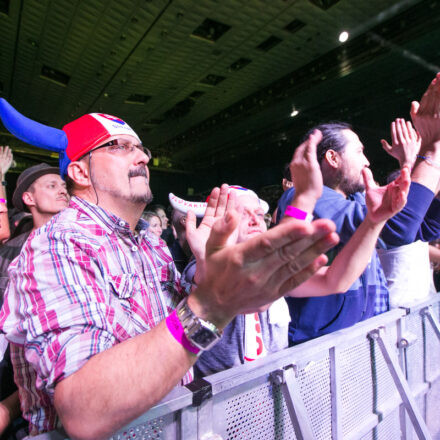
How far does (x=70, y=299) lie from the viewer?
71 cm

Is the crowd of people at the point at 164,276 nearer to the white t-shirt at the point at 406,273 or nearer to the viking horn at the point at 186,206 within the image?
the white t-shirt at the point at 406,273

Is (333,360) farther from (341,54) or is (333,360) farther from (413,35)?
(341,54)

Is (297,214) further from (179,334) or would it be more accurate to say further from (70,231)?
(70,231)

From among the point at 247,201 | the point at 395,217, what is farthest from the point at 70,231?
the point at 395,217

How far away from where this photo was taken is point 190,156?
10227mm

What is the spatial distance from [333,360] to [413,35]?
175 inches

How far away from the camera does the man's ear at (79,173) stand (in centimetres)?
118

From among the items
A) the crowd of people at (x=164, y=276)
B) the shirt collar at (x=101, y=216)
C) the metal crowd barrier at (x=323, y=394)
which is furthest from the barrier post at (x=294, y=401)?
the shirt collar at (x=101, y=216)

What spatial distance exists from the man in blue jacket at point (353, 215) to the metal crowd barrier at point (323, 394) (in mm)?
117

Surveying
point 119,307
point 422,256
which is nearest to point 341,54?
point 422,256

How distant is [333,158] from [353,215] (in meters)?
0.36

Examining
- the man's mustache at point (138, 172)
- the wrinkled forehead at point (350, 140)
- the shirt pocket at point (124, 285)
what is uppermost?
the wrinkled forehead at point (350, 140)

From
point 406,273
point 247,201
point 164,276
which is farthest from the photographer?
point 406,273

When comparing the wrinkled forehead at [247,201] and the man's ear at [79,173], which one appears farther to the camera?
the wrinkled forehead at [247,201]
